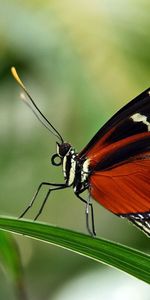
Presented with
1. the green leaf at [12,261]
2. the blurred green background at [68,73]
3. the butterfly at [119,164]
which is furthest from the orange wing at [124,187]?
the blurred green background at [68,73]

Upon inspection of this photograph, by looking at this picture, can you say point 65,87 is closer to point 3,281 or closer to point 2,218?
point 3,281

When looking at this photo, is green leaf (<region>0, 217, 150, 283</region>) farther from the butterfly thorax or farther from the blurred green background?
the blurred green background

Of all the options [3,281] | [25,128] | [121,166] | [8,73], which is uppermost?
[8,73]

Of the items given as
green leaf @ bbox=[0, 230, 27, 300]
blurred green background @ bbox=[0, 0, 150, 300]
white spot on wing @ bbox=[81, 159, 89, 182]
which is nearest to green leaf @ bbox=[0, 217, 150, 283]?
green leaf @ bbox=[0, 230, 27, 300]

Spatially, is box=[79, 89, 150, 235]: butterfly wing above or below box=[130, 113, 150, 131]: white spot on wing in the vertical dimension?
below

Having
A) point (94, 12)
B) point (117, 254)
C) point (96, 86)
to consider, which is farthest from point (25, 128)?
point (117, 254)

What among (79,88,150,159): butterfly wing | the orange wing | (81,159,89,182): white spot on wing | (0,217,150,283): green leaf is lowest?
(0,217,150,283): green leaf

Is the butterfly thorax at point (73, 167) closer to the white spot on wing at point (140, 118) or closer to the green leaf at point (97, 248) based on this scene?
the white spot on wing at point (140, 118)
